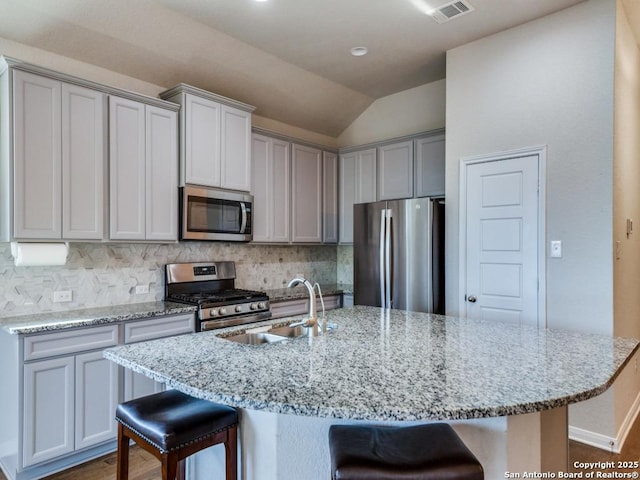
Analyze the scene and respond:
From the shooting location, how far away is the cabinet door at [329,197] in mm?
4660

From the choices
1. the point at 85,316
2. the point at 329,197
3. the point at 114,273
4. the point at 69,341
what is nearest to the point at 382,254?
the point at 329,197

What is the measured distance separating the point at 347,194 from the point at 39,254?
305 cm

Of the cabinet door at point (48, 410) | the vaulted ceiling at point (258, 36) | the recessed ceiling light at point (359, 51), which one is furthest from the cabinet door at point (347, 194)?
the cabinet door at point (48, 410)

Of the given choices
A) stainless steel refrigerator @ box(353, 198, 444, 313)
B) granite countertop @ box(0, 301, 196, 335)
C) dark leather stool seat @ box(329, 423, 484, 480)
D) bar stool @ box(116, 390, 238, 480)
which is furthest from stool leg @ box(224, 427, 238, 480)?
stainless steel refrigerator @ box(353, 198, 444, 313)

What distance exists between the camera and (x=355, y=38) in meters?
3.32

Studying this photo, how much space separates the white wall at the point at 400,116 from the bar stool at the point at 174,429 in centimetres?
361

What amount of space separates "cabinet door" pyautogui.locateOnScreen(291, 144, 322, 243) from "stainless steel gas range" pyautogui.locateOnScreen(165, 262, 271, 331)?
857 mm

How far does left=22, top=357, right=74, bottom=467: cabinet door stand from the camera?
2307 millimetres

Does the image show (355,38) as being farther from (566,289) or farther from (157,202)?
(566,289)

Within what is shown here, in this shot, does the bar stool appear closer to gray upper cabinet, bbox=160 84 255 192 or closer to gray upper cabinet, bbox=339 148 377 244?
gray upper cabinet, bbox=160 84 255 192

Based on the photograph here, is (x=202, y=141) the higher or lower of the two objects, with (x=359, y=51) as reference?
lower

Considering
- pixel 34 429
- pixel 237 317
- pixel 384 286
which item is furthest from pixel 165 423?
pixel 384 286

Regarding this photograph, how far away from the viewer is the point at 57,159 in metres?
2.61

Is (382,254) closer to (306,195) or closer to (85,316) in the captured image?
(306,195)
